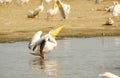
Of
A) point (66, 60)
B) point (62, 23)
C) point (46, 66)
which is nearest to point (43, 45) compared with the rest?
point (66, 60)

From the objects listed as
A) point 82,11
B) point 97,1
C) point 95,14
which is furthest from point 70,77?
point 97,1

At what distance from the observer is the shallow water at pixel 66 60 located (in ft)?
34.4

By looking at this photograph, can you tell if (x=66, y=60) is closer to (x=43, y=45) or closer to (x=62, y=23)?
(x=43, y=45)

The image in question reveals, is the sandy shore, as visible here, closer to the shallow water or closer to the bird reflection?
the shallow water

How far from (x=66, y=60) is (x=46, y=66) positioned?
0.80 meters

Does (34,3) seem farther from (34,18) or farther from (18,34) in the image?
(18,34)

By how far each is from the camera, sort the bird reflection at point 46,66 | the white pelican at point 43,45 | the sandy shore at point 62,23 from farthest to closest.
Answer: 1. the sandy shore at point 62,23
2. the white pelican at point 43,45
3. the bird reflection at point 46,66

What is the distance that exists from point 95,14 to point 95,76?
12903 millimetres

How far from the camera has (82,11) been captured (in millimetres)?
24406

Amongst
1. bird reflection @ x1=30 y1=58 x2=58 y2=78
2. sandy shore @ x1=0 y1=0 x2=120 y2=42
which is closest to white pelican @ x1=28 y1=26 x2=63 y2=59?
bird reflection @ x1=30 y1=58 x2=58 y2=78

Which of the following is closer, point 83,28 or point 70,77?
point 70,77

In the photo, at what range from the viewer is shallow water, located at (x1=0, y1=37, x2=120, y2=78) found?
413 inches

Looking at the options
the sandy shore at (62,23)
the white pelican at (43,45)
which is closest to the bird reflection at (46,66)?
the white pelican at (43,45)

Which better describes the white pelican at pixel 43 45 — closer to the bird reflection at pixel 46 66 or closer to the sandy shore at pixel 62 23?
the bird reflection at pixel 46 66
